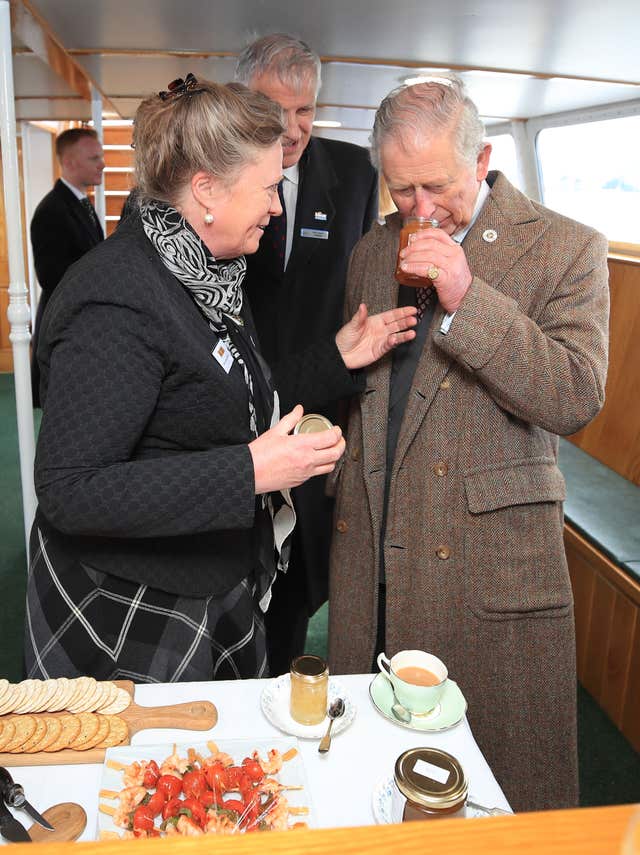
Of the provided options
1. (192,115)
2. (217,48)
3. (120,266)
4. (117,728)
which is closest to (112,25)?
(217,48)

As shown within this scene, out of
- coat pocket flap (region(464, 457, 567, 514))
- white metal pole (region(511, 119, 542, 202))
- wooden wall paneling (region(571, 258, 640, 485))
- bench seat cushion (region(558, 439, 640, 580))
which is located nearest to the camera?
coat pocket flap (region(464, 457, 567, 514))

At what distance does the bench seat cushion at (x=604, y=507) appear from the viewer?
3.35 m

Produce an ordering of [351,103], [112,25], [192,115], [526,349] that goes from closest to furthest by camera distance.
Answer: [192,115]
[526,349]
[112,25]
[351,103]

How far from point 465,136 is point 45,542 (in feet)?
4.56

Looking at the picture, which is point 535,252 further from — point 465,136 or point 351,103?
point 351,103

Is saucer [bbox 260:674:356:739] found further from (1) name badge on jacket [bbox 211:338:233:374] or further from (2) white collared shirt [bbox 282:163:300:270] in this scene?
(2) white collared shirt [bbox 282:163:300:270]

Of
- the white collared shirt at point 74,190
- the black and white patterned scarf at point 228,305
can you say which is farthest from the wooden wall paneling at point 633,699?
the white collared shirt at point 74,190

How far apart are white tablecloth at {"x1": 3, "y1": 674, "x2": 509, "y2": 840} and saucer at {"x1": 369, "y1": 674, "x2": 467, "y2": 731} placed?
2cm

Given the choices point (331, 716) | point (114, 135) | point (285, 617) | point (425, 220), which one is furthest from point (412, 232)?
point (114, 135)

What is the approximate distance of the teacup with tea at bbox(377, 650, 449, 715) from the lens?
148 cm

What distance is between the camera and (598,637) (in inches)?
138

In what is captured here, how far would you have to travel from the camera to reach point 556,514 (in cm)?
202

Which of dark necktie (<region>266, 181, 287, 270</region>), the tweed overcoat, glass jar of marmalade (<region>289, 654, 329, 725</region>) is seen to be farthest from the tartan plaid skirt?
dark necktie (<region>266, 181, 287, 270</region>)

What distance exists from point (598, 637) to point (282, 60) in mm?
2730
